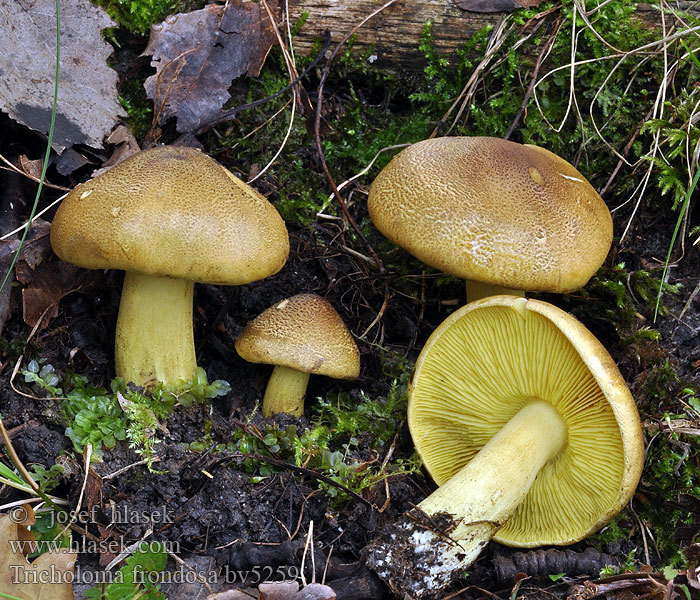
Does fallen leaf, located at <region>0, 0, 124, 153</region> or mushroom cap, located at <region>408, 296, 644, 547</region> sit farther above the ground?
fallen leaf, located at <region>0, 0, 124, 153</region>

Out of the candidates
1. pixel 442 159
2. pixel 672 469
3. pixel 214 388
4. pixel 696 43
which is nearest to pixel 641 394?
pixel 672 469

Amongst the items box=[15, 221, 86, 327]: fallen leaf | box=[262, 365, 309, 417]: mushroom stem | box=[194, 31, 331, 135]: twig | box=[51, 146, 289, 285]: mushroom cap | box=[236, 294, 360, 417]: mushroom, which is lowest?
box=[262, 365, 309, 417]: mushroom stem

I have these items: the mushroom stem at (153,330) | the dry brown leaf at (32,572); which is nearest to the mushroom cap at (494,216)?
the mushroom stem at (153,330)

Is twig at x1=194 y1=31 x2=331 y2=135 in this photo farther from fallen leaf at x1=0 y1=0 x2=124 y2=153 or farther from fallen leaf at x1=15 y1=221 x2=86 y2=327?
fallen leaf at x1=15 y1=221 x2=86 y2=327

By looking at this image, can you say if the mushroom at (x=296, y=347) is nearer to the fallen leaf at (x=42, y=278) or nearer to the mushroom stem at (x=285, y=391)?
the mushroom stem at (x=285, y=391)

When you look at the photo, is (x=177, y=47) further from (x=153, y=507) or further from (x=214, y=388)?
(x=153, y=507)

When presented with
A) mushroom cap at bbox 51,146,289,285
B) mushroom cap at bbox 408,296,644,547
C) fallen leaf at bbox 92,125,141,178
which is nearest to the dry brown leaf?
mushroom cap at bbox 51,146,289,285

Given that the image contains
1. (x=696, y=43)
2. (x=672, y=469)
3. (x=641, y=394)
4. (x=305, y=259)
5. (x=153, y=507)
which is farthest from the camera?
(x=305, y=259)
